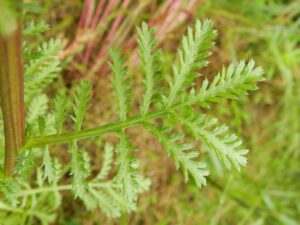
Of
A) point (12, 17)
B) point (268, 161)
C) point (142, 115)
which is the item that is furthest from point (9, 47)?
point (268, 161)

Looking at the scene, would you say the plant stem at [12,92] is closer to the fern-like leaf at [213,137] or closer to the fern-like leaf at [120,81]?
the fern-like leaf at [120,81]

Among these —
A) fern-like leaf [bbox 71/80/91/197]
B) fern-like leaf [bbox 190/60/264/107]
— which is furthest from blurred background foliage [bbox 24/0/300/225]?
fern-like leaf [bbox 190/60/264/107]

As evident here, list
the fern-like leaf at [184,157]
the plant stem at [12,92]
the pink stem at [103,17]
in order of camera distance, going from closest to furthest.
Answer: the plant stem at [12,92] < the fern-like leaf at [184,157] < the pink stem at [103,17]

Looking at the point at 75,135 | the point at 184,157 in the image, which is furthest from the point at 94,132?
the point at 184,157

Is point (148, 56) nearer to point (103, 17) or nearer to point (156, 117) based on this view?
point (156, 117)

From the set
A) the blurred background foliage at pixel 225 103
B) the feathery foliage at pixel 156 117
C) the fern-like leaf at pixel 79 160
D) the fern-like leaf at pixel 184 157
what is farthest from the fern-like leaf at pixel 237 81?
the blurred background foliage at pixel 225 103

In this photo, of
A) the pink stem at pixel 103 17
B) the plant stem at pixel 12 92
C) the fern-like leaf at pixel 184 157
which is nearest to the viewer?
the plant stem at pixel 12 92
